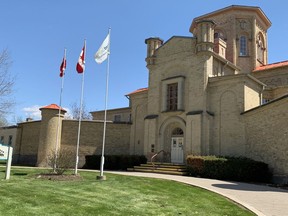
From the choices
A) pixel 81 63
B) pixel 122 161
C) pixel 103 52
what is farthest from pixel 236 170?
pixel 81 63

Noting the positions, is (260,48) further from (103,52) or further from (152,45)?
(103,52)

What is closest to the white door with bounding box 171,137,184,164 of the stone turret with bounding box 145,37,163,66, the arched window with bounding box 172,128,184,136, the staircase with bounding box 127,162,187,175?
the arched window with bounding box 172,128,184,136

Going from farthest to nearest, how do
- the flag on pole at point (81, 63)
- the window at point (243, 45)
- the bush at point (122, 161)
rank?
the window at point (243, 45) < the bush at point (122, 161) < the flag on pole at point (81, 63)

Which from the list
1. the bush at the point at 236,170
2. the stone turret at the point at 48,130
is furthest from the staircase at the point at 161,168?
the stone turret at the point at 48,130

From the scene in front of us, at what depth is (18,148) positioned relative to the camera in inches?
1393

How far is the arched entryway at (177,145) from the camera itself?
27592mm

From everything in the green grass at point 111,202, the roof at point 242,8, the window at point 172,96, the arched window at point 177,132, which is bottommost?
the green grass at point 111,202

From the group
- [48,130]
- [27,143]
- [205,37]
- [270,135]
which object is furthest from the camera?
[27,143]

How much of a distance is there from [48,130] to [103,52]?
1536 centimetres

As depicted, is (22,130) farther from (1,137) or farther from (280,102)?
(280,102)

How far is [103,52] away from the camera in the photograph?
60.4ft

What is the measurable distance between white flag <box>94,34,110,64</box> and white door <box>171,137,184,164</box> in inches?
494

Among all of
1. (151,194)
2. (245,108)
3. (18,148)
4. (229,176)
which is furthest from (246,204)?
(18,148)

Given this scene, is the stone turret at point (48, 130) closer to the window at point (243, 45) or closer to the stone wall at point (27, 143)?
the stone wall at point (27, 143)
